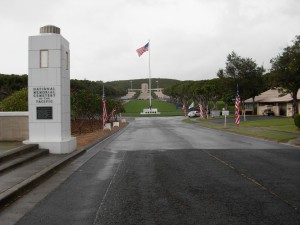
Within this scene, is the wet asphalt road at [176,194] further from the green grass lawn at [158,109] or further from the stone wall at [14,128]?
the green grass lawn at [158,109]

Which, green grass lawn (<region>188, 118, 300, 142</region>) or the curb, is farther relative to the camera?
green grass lawn (<region>188, 118, 300, 142</region>)

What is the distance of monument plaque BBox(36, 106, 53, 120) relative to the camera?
1460cm

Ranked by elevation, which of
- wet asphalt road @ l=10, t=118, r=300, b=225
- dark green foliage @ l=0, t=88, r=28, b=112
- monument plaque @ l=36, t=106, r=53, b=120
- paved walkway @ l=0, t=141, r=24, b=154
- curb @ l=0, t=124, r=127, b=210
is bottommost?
wet asphalt road @ l=10, t=118, r=300, b=225

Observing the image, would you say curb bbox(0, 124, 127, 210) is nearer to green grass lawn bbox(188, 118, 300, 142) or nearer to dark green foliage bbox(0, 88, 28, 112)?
green grass lawn bbox(188, 118, 300, 142)

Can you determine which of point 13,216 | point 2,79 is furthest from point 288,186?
point 2,79

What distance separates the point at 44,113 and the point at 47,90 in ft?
3.14

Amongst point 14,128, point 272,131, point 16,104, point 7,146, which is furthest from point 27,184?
point 272,131

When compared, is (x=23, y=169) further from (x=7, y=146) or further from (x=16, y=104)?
(x=16, y=104)

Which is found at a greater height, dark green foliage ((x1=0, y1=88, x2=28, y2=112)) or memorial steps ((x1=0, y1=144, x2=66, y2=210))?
dark green foliage ((x1=0, y1=88, x2=28, y2=112))

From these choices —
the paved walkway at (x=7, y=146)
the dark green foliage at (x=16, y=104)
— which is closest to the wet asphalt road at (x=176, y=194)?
the paved walkway at (x=7, y=146)

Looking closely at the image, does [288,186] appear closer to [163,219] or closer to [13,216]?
[163,219]

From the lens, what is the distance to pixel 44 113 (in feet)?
47.9

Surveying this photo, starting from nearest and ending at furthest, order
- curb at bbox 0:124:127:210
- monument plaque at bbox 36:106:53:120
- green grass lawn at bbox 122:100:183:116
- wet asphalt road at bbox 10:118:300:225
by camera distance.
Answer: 1. wet asphalt road at bbox 10:118:300:225
2. curb at bbox 0:124:127:210
3. monument plaque at bbox 36:106:53:120
4. green grass lawn at bbox 122:100:183:116

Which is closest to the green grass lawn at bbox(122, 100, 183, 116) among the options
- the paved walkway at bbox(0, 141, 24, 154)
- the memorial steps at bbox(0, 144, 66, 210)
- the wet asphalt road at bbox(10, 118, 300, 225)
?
the paved walkway at bbox(0, 141, 24, 154)
